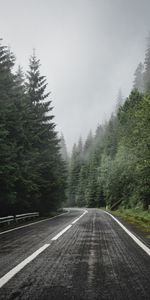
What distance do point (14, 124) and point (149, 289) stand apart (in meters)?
18.3

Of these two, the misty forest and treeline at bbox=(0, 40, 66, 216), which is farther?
the misty forest

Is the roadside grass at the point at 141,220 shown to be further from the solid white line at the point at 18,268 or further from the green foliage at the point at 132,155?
the solid white line at the point at 18,268

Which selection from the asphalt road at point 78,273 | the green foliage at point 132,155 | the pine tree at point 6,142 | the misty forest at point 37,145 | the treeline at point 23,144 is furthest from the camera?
the green foliage at point 132,155

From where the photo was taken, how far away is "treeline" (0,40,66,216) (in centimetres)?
1906

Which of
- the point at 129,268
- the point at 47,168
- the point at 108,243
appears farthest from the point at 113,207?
the point at 129,268

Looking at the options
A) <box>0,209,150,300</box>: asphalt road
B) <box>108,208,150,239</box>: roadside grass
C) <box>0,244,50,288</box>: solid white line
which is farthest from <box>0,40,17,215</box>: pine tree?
A: <box>0,209,150,300</box>: asphalt road

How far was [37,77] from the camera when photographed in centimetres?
3127

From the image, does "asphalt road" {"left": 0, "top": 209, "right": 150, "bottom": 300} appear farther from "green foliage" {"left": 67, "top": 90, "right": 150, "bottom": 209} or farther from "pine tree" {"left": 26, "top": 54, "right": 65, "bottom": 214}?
"pine tree" {"left": 26, "top": 54, "right": 65, "bottom": 214}

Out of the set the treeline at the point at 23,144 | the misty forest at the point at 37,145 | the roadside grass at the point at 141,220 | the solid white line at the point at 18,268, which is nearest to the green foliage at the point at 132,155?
the misty forest at the point at 37,145

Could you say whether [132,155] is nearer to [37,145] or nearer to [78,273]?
[37,145]

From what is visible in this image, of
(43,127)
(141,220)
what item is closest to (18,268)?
(141,220)

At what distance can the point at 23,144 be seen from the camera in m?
23.0

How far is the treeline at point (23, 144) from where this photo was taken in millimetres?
19062

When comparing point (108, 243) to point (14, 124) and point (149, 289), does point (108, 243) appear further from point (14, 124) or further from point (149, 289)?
point (14, 124)
